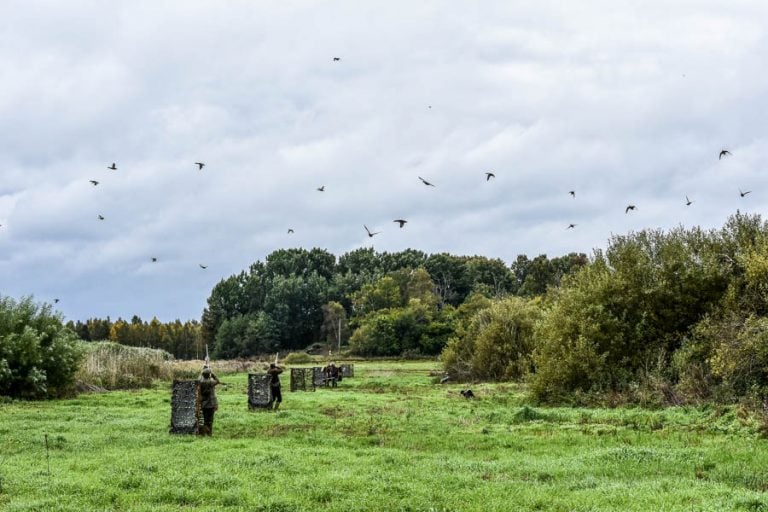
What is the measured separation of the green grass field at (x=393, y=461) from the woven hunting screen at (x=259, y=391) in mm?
2265

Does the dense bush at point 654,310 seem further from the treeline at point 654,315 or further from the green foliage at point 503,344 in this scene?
the green foliage at point 503,344

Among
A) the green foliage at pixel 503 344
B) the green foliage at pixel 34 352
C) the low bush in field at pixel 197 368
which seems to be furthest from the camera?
the low bush in field at pixel 197 368

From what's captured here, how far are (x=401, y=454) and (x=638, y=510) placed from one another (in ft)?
26.5

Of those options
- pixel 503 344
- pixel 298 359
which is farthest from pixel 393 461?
pixel 298 359

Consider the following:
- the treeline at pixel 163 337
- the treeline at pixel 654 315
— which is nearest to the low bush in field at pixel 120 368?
the treeline at pixel 654 315

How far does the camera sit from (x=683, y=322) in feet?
119

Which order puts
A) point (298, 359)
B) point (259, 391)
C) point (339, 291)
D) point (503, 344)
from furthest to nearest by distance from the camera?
point (339, 291) < point (298, 359) < point (503, 344) < point (259, 391)

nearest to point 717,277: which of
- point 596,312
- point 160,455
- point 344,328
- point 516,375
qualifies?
point 596,312

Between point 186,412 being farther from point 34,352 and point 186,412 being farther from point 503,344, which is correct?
point 503,344

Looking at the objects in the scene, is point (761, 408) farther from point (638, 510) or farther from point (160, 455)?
point (160, 455)

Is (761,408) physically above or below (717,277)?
below

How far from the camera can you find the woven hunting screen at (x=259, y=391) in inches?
1315

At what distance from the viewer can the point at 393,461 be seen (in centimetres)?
1842

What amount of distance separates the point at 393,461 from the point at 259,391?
1646 centimetres
